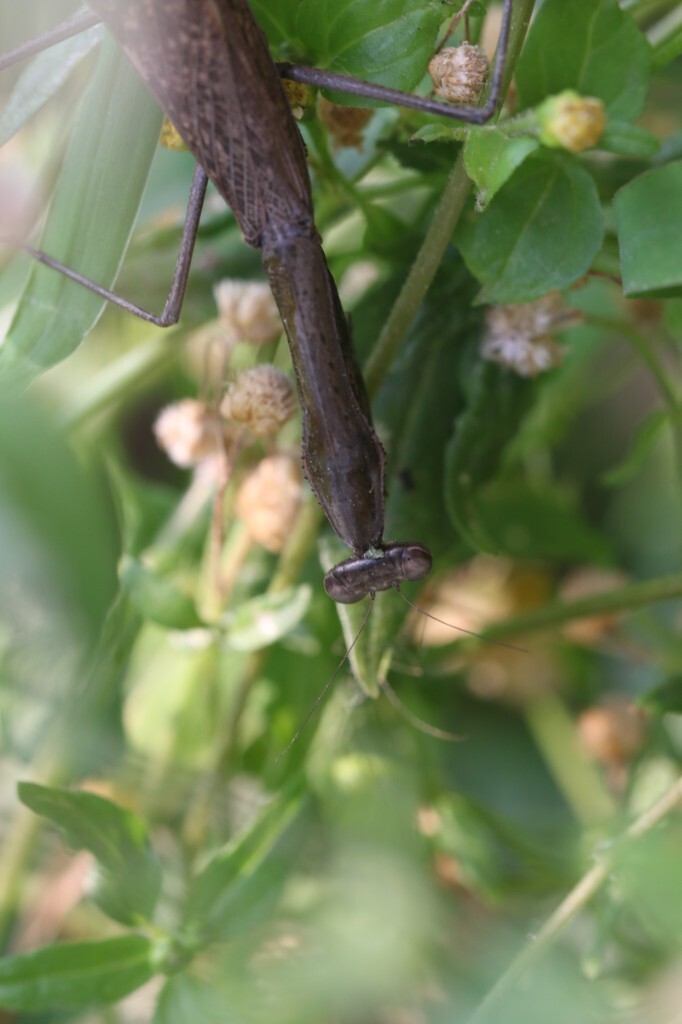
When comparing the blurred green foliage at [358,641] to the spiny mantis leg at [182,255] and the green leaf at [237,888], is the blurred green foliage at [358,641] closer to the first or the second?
the green leaf at [237,888]

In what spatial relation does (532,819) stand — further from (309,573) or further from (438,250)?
(438,250)

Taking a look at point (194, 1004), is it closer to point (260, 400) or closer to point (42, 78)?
point (260, 400)

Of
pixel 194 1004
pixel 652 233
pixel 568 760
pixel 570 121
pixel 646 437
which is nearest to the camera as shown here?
pixel 570 121

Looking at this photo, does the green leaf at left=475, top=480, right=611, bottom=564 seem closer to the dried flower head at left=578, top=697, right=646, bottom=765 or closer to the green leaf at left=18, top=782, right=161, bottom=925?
the dried flower head at left=578, top=697, right=646, bottom=765

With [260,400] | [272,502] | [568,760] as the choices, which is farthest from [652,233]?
[568,760]

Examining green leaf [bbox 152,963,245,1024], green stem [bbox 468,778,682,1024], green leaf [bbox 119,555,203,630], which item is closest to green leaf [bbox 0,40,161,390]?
green leaf [bbox 119,555,203,630]

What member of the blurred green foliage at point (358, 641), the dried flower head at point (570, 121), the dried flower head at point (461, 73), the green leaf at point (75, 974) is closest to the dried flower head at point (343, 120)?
→ the blurred green foliage at point (358, 641)
